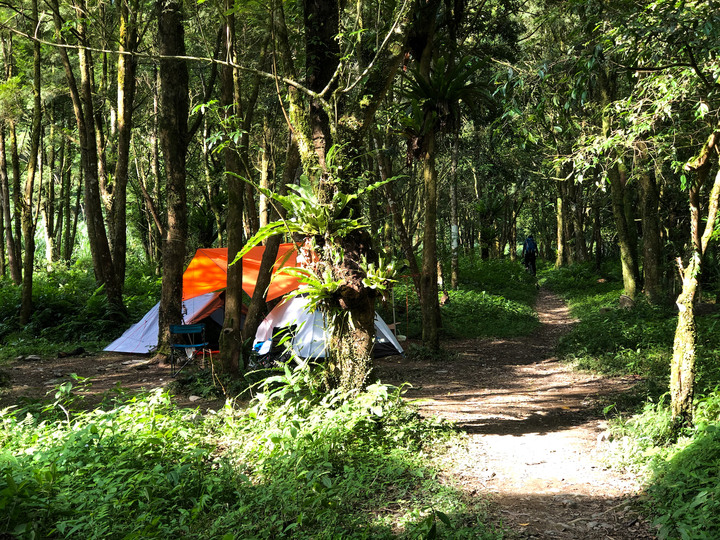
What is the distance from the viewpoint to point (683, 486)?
3756mm

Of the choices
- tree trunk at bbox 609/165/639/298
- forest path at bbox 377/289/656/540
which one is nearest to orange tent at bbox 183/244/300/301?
forest path at bbox 377/289/656/540

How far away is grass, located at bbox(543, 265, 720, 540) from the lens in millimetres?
3506

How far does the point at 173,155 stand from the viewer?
10.0 m

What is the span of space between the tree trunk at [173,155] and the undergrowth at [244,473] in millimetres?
4801

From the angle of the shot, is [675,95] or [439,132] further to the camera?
[439,132]

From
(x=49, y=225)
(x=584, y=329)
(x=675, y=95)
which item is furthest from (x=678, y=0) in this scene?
(x=49, y=225)

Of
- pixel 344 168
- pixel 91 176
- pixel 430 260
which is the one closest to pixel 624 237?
pixel 430 260

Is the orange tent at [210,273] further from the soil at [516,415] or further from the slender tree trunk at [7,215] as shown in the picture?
the slender tree trunk at [7,215]

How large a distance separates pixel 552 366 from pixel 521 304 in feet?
23.9

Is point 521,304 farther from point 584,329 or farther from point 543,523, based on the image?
point 543,523

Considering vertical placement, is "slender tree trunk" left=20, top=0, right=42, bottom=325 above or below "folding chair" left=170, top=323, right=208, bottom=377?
above

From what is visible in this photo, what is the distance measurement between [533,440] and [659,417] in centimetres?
111

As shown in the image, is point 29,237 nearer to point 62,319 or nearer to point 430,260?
point 62,319

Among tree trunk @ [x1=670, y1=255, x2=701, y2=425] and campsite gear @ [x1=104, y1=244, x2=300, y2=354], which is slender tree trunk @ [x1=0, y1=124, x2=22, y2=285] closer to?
campsite gear @ [x1=104, y1=244, x2=300, y2=354]
